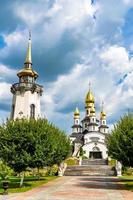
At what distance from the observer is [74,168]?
56.6 m

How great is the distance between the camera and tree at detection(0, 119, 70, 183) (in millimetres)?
27156

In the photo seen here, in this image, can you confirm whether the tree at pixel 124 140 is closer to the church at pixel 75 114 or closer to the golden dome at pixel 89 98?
the church at pixel 75 114

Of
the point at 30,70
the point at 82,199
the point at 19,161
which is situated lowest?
the point at 82,199

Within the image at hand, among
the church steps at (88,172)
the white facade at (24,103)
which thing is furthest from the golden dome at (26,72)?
the church steps at (88,172)

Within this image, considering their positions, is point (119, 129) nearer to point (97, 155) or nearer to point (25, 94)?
point (25, 94)

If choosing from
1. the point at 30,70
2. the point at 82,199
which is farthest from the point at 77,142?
the point at 82,199

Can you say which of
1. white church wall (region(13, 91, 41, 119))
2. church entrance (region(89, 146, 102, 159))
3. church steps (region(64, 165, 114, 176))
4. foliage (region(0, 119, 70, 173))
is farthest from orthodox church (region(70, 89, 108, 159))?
foliage (region(0, 119, 70, 173))

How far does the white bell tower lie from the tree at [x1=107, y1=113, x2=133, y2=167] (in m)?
38.8

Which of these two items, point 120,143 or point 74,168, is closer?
point 120,143

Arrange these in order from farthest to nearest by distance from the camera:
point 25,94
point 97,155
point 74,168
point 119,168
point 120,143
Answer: point 97,155, point 25,94, point 74,168, point 119,168, point 120,143

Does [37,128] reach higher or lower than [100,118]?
lower

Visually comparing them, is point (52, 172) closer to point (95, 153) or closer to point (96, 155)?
point (95, 153)

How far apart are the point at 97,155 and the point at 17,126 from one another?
66.8m

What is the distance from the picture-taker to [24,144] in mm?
27656
